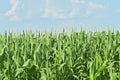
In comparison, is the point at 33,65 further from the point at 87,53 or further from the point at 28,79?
the point at 87,53

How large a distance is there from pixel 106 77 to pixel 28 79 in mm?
1452

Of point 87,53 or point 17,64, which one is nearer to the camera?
point 17,64

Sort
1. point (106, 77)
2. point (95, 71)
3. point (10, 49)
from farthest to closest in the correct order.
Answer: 1. point (10, 49)
2. point (106, 77)
3. point (95, 71)

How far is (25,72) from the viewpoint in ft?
19.8

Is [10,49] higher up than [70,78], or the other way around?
[10,49]

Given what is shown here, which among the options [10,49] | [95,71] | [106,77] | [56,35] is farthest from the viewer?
[56,35]

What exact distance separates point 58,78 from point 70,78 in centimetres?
44

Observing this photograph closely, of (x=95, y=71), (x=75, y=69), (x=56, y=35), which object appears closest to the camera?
(x=95, y=71)

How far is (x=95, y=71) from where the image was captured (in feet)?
17.8

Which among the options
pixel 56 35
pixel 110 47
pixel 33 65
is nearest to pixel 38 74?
pixel 33 65

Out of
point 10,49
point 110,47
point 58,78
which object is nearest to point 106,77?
point 58,78

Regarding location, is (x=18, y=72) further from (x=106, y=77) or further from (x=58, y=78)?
(x=106, y=77)

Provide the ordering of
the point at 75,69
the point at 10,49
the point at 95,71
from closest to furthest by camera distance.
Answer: the point at 95,71
the point at 75,69
the point at 10,49

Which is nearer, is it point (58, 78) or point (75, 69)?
point (58, 78)
